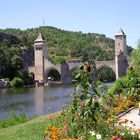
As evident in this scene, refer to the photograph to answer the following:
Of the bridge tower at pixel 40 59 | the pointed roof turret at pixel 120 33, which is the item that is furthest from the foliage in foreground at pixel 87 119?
the bridge tower at pixel 40 59

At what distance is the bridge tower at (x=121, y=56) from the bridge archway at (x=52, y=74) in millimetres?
15788

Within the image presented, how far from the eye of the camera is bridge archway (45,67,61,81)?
10038cm

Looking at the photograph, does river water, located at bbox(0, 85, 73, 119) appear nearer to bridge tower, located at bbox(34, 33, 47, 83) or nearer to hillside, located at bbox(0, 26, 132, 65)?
bridge tower, located at bbox(34, 33, 47, 83)

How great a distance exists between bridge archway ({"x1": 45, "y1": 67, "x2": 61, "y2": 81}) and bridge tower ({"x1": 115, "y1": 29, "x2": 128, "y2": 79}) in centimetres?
1579

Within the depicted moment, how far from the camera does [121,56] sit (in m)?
91.7

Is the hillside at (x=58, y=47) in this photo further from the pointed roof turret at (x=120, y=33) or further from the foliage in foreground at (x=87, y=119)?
the foliage in foreground at (x=87, y=119)

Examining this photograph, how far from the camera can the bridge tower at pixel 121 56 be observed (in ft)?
301

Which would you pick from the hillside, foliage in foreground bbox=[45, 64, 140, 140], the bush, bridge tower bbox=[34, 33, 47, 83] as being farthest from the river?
the hillside

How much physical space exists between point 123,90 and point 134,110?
6545 millimetres

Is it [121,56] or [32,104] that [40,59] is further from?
[32,104]

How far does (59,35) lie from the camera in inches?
7096

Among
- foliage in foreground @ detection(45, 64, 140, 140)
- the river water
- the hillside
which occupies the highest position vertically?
the hillside

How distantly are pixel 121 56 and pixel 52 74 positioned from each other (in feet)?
66.8

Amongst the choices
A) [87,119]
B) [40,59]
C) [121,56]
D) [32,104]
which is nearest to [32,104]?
[32,104]
